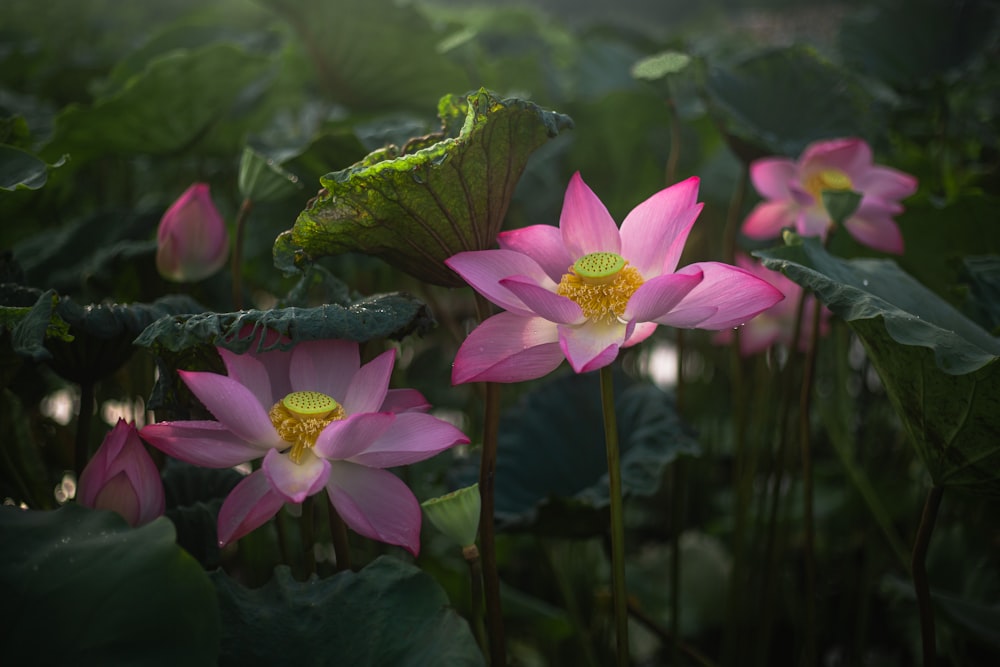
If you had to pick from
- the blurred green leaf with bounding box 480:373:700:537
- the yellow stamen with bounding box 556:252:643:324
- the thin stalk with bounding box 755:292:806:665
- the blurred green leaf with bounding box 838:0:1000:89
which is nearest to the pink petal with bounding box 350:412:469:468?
the yellow stamen with bounding box 556:252:643:324

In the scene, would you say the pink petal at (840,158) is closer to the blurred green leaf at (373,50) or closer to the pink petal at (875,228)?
the pink petal at (875,228)

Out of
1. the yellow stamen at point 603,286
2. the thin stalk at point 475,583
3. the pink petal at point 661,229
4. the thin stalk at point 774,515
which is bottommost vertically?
the thin stalk at point 774,515

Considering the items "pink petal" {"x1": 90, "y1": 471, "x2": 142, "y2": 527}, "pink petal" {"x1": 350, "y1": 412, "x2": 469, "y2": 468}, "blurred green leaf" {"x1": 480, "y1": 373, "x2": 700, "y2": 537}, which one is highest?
"pink petal" {"x1": 350, "y1": 412, "x2": 469, "y2": 468}

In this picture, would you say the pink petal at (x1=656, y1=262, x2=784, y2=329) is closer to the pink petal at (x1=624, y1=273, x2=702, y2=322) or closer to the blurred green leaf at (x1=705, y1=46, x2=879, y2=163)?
the pink petal at (x1=624, y1=273, x2=702, y2=322)

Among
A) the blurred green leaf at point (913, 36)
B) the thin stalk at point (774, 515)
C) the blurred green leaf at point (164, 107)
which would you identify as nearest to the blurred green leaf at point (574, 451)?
the thin stalk at point (774, 515)

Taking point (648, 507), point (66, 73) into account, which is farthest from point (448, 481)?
point (66, 73)
